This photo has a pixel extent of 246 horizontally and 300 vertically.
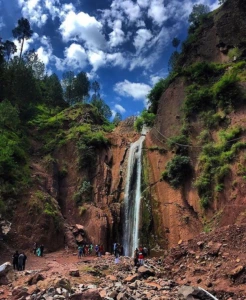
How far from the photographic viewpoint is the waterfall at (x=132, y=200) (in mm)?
29478

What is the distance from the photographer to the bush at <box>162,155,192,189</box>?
30.0m

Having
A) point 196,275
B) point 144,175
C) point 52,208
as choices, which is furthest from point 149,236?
point 196,275

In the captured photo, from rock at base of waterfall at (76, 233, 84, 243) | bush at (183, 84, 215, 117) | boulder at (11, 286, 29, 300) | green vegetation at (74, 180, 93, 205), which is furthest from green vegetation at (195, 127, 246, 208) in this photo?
boulder at (11, 286, 29, 300)

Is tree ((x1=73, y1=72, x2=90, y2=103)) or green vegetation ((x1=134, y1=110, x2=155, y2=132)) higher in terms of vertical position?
tree ((x1=73, y1=72, x2=90, y2=103))

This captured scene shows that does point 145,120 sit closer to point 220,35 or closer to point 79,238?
point 220,35

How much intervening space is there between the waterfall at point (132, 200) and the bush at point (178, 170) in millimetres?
4236

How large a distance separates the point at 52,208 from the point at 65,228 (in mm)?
2431

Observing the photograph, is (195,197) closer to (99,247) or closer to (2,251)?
(99,247)

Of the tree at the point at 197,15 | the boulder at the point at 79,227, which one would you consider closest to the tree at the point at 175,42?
the tree at the point at 197,15

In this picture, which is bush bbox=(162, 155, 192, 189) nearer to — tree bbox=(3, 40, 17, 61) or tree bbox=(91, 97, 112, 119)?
tree bbox=(3, 40, 17, 61)

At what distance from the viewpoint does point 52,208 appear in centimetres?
3050

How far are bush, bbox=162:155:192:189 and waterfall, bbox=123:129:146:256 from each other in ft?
13.9

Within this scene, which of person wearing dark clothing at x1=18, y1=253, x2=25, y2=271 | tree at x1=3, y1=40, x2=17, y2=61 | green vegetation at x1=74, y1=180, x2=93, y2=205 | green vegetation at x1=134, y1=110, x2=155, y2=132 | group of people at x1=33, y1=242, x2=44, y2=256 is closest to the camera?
person wearing dark clothing at x1=18, y1=253, x2=25, y2=271

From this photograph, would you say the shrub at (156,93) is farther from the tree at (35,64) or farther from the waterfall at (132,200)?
the tree at (35,64)
